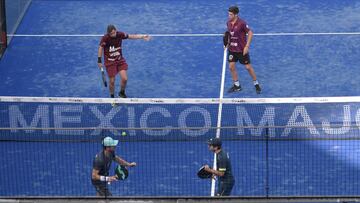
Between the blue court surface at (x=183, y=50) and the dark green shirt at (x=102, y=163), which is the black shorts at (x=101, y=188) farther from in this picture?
the blue court surface at (x=183, y=50)

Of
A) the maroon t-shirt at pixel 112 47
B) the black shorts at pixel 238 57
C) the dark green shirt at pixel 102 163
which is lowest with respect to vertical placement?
the dark green shirt at pixel 102 163

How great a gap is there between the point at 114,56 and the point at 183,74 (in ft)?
8.32

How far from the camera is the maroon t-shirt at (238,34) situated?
2238 centimetres

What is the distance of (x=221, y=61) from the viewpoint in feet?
81.3

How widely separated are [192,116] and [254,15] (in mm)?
6968

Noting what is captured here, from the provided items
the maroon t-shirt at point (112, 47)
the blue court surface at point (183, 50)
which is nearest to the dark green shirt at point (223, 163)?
the blue court surface at point (183, 50)

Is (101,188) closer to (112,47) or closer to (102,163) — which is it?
(102,163)

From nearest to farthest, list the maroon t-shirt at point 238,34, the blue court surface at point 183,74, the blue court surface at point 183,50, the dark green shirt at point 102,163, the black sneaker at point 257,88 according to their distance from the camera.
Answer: the dark green shirt at point 102,163 → the blue court surface at point 183,74 → the maroon t-shirt at point 238,34 → the black sneaker at point 257,88 → the blue court surface at point 183,50

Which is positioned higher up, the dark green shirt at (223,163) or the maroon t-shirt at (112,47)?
the maroon t-shirt at (112,47)

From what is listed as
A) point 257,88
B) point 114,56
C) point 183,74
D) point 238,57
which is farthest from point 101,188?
point 183,74

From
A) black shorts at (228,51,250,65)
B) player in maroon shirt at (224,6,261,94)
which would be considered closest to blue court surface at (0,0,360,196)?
player in maroon shirt at (224,6,261,94)

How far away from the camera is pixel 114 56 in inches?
878

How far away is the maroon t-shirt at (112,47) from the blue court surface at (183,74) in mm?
1201

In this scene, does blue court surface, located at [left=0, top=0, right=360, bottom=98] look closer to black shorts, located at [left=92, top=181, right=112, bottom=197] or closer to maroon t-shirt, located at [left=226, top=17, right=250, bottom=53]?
maroon t-shirt, located at [left=226, top=17, right=250, bottom=53]
